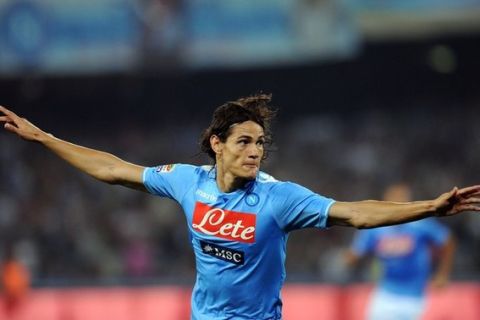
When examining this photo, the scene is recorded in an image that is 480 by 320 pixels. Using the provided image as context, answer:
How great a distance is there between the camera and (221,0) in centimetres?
1834

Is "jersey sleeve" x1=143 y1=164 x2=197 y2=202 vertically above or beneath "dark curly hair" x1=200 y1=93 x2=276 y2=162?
beneath

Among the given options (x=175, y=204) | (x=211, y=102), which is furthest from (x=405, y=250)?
(x=211, y=102)

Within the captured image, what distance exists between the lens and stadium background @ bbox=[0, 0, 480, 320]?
57.8ft

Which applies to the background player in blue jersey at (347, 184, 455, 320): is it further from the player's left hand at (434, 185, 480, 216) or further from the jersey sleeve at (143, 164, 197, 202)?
the player's left hand at (434, 185, 480, 216)

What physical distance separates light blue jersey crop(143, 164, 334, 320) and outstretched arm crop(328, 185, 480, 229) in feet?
0.64

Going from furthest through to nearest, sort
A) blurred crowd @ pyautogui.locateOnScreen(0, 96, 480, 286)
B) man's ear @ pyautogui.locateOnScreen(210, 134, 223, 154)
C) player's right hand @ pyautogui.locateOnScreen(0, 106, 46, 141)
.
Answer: blurred crowd @ pyautogui.locateOnScreen(0, 96, 480, 286) < player's right hand @ pyautogui.locateOnScreen(0, 106, 46, 141) < man's ear @ pyautogui.locateOnScreen(210, 134, 223, 154)

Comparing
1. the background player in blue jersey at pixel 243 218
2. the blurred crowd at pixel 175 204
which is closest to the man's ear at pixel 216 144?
the background player in blue jersey at pixel 243 218

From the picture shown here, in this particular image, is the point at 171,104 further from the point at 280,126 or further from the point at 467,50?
the point at 467,50

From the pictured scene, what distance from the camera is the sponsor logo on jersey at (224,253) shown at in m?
5.71

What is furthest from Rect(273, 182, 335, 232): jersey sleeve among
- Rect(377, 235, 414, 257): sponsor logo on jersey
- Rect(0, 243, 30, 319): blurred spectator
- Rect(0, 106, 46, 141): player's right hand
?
Rect(0, 243, 30, 319): blurred spectator

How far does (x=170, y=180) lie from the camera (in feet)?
20.0

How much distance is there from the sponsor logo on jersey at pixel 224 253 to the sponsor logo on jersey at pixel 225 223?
0.06m

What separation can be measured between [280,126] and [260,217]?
14.5 meters

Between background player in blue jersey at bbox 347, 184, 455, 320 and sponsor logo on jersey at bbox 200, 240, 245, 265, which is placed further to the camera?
background player in blue jersey at bbox 347, 184, 455, 320
